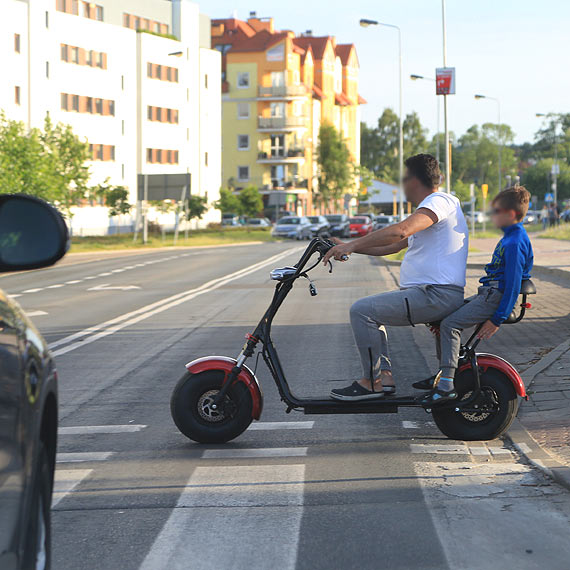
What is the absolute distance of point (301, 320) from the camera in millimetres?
17250

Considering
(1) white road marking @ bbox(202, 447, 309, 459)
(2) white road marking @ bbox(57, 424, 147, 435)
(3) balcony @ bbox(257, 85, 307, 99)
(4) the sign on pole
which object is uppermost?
(3) balcony @ bbox(257, 85, 307, 99)

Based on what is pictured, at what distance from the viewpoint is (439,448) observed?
277 inches

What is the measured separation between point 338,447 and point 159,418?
1.69 metres

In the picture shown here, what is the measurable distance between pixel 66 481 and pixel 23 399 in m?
2.99

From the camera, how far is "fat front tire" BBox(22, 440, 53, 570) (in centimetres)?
336

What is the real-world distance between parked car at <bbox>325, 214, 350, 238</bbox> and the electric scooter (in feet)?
214

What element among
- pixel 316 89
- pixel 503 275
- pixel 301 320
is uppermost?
pixel 316 89

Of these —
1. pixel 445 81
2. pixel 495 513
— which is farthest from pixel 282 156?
pixel 495 513

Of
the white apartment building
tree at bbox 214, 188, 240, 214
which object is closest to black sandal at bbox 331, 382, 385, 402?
the white apartment building

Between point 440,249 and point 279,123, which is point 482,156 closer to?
point 279,123

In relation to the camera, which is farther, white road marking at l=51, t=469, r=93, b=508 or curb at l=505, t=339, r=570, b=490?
curb at l=505, t=339, r=570, b=490

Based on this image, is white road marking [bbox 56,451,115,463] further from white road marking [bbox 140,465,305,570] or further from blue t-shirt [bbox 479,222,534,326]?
blue t-shirt [bbox 479,222,534,326]

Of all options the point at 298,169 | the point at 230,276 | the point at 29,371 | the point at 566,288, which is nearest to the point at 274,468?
the point at 29,371

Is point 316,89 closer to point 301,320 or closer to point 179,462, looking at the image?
point 301,320
